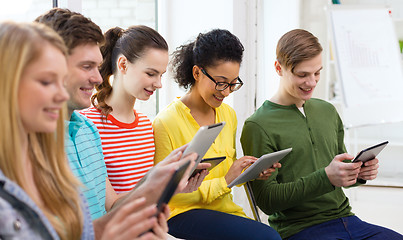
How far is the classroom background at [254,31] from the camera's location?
2424mm

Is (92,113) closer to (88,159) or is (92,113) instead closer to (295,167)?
(88,159)

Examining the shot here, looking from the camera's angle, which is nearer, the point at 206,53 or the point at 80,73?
the point at 80,73

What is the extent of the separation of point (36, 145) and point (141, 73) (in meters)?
0.79

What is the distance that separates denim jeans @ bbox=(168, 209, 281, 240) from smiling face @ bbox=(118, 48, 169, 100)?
0.48m

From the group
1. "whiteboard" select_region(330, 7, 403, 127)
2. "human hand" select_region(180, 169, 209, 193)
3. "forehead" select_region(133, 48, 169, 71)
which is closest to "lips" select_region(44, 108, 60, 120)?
"human hand" select_region(180, 169, 209, 193)

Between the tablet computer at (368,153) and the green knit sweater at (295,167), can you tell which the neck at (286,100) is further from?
the tablet computer at (368,153)

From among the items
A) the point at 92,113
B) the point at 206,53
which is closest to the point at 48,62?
the point at 92,113

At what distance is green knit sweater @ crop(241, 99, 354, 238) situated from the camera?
192 centimetres

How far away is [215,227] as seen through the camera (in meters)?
1.76

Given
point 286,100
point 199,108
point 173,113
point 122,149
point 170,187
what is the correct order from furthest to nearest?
point 286,100 < point 199,108 < point 173,113 < point 122,149 < point 170,187

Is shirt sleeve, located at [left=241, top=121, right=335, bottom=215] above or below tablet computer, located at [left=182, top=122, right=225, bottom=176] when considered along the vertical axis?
below

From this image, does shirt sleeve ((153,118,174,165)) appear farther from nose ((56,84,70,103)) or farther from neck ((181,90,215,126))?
nose ((56,84,70,103))

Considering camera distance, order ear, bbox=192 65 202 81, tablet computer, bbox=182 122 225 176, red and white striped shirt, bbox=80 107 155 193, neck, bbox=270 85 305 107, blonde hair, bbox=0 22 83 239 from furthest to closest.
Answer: neck, bbox=270 85 305 107 → ear, bbox=192 65 202 81 → red and white striped shirt, bbox=80 107 155 193 → tablet computer, bbox=182 122 225 176 → blonde hair, bbox=0 22 83 239

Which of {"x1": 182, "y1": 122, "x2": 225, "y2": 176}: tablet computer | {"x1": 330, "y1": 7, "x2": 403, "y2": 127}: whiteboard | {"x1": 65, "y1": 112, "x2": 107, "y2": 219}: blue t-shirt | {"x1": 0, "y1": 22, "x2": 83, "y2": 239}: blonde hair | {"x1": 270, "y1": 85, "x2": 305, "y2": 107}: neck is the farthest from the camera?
{"x1": 330, "y1": 7, "x2": 403, "y2": 127}: whiteboard
